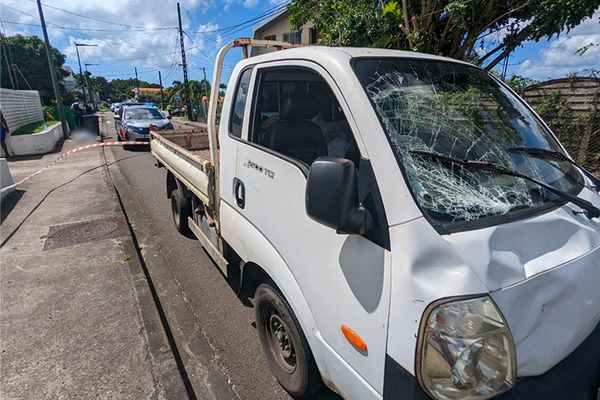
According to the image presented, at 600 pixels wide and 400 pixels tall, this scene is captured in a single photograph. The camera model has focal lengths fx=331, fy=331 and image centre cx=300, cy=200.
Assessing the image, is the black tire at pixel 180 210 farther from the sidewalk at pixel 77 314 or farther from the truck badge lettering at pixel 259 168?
the truck badge lettering at pixel 259 168

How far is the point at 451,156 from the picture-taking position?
5.29 ft

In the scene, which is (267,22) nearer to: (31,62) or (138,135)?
(138,135)

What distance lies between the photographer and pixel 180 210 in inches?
189

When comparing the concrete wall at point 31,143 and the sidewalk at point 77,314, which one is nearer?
the sidewalk at point 77,314

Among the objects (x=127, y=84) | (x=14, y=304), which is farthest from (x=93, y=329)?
(x=127, y=84)

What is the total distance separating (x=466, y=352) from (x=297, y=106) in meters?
1.91

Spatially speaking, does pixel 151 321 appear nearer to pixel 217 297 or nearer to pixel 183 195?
pixel 217 297

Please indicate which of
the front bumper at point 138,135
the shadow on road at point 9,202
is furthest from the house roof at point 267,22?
the shadow on road at point 9,202

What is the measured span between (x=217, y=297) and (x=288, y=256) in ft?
6.46

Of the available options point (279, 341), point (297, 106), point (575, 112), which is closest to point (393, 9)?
point (575, 112)

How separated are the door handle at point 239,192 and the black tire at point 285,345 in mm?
630

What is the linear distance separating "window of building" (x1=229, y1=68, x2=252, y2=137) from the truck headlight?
195 cm

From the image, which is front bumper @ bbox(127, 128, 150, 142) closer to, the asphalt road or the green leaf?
the asphalt road

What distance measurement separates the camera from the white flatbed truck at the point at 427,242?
4.00 ft
